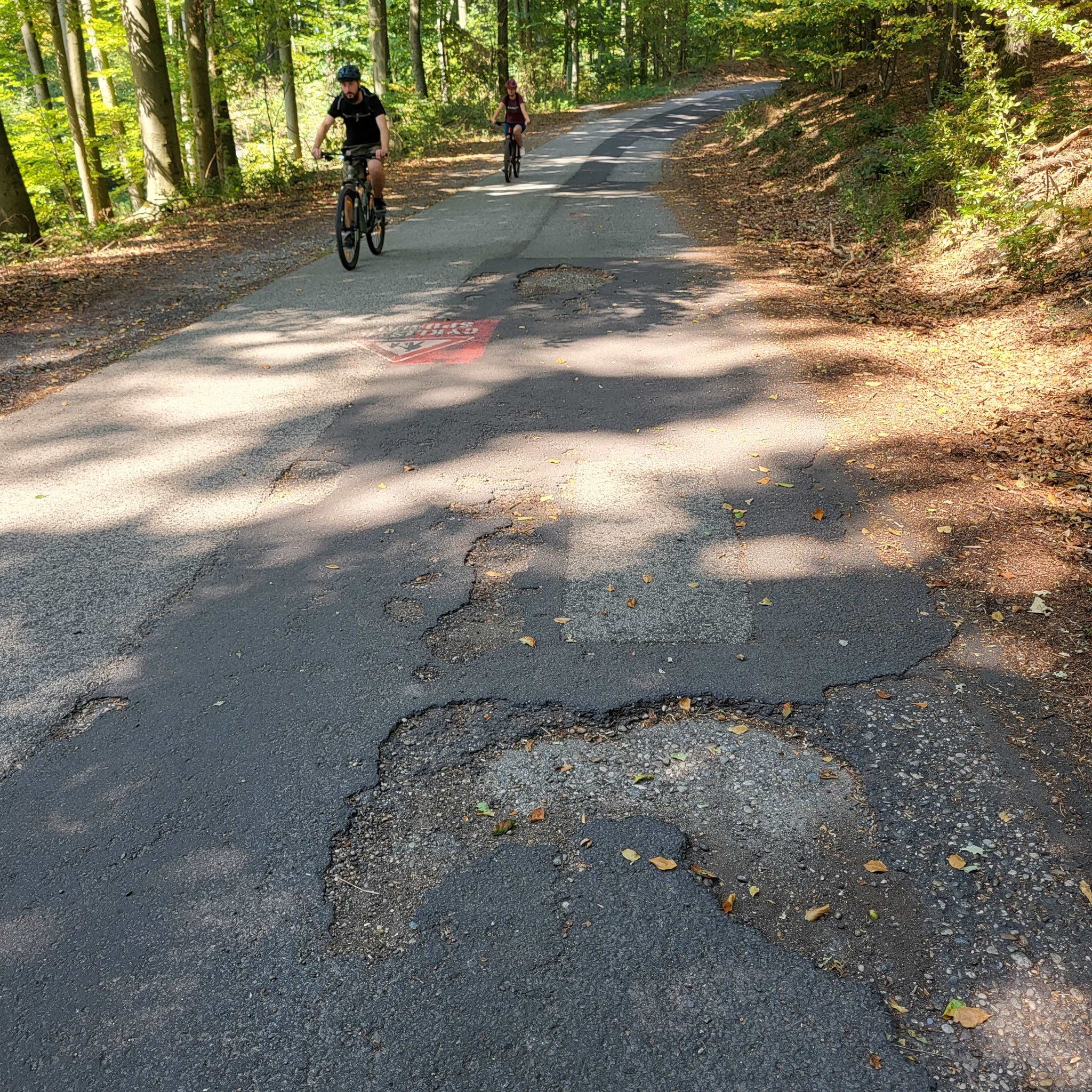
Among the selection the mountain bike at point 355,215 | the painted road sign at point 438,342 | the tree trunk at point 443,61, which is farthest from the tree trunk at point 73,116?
the tree trunk at point 443,61

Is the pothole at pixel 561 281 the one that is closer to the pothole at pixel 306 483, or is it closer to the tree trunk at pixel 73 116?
the pothole at pixel 306 483

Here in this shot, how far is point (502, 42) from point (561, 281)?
26.0 m

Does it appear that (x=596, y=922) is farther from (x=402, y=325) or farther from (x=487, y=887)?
(x=402, y=325)

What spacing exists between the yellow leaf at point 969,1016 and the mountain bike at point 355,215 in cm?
954

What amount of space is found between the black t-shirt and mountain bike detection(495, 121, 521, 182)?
24.9 ft

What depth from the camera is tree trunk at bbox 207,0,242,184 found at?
658 inches

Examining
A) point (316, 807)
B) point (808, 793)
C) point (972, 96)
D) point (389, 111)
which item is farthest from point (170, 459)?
point (389, 111)

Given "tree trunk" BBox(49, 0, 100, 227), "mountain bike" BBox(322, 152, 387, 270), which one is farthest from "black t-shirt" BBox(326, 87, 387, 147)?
"tree trunk" BBox(49, 0, 100, 227)

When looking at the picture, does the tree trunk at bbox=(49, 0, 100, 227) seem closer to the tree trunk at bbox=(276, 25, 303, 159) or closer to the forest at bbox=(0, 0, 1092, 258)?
the forest at bbox=(0, 0, 1092, 258)

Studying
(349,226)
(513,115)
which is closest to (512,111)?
(513,115)

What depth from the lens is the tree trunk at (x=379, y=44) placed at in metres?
23.1

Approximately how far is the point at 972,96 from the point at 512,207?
23.6 ft

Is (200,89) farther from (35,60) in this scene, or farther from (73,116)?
(35,60)

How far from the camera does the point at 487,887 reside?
8.50 feet
